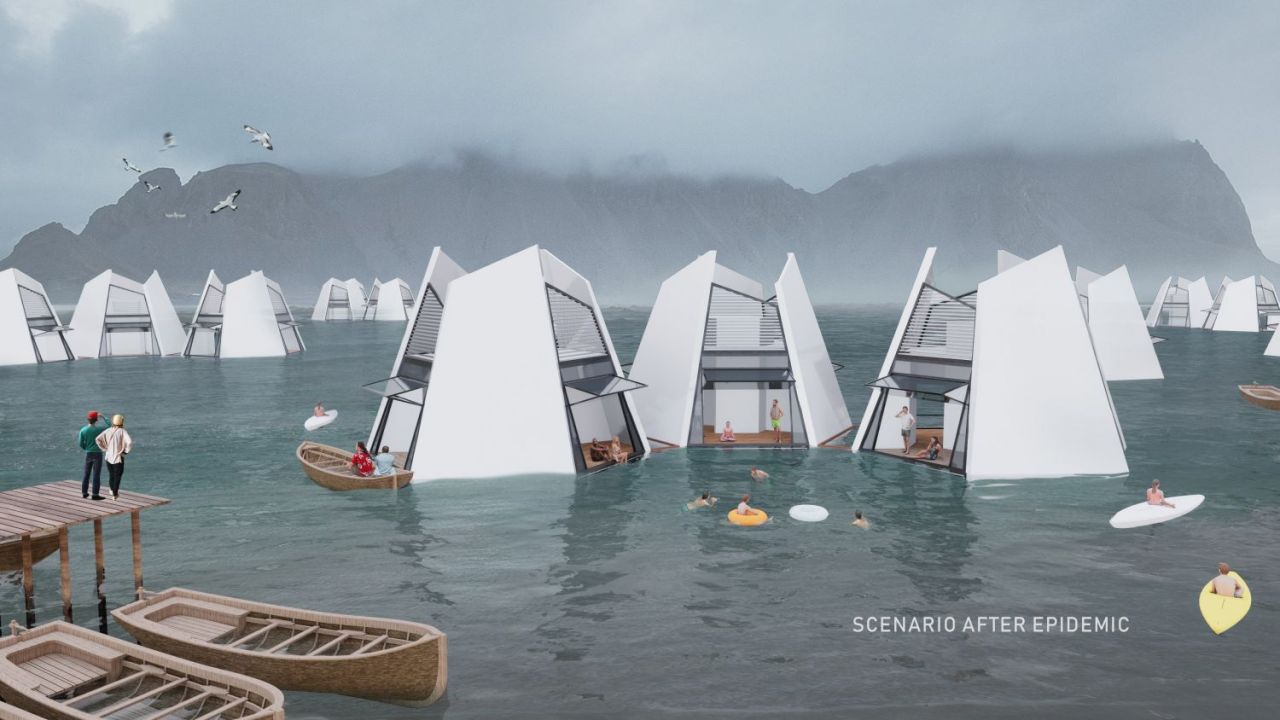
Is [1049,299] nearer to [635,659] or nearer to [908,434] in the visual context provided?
[908,434]

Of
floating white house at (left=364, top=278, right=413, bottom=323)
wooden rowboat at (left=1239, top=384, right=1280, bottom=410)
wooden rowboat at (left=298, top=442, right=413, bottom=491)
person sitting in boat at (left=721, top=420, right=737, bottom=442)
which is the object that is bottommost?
wooden rowboat at (left=298, top=442, right=413, bottom=491)

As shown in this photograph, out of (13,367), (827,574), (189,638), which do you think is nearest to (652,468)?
(827,574)

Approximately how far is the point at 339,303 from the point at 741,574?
163319 mm

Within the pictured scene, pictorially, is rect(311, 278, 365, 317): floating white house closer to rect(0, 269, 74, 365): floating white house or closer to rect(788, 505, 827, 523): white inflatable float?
rect(0, 269, 74, 365): floating white house

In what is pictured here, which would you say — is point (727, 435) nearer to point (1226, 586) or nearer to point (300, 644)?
point (1226, 586)

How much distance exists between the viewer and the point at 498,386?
30.1 meters

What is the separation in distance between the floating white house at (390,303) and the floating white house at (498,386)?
138725 millimetres

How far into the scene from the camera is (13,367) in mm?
74938

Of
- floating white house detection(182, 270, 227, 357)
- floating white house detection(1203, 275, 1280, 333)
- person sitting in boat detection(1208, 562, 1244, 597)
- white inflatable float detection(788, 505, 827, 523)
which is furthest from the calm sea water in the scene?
floating white house detection(1203, 275, 1280, 333)

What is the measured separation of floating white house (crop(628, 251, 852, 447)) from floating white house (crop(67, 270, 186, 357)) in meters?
65.0

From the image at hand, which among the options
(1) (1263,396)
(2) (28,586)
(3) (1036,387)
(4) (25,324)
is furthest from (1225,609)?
(4) (25,324)

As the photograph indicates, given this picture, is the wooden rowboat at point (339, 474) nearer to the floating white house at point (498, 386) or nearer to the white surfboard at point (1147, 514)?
the floating white house at point (498, 386)

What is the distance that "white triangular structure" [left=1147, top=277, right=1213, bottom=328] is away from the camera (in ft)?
417

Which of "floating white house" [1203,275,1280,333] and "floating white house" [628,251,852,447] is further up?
"floating white house" [1203,275,1280,333]
